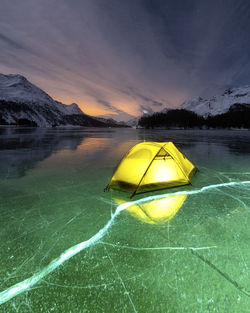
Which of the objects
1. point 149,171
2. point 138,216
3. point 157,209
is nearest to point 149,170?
point 149,171

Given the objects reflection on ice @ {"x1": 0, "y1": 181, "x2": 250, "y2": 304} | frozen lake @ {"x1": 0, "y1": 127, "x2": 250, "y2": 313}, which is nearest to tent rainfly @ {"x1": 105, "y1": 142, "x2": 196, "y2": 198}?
frozen lake @ {"x1": 0, "y1": 127, "x2": 250, "y2": 313}

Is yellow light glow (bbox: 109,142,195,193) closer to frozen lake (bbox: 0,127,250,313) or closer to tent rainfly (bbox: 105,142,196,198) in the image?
tent rainfly (bbox: 105,142,196,198)

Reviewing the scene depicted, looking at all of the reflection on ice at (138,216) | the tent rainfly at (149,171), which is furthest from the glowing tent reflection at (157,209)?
the tent rainfly at (149,171)

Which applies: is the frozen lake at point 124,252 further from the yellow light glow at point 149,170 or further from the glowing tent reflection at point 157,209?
the yellow light glow at point 149,170

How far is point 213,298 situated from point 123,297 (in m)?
1.35

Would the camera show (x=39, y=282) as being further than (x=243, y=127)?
No

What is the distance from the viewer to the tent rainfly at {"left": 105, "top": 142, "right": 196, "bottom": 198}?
231 inches

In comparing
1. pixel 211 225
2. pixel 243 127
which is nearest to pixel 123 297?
pixel 211 225

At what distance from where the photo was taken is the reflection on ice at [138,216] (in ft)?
8.08

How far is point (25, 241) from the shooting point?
3.46 meters

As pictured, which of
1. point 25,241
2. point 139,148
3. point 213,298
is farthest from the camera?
point 139,148

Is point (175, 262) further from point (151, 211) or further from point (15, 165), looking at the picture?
point (15, 165)

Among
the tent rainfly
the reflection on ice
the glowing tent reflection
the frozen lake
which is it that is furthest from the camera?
the tent rainfly

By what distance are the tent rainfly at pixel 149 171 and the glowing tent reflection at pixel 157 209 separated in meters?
0.75
